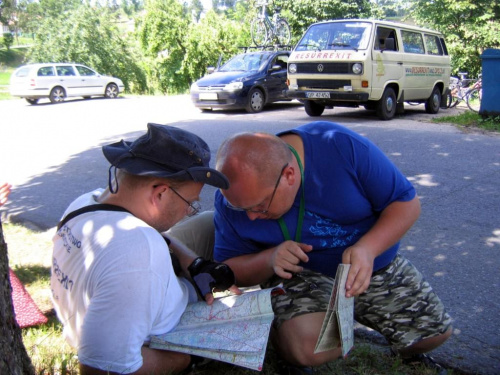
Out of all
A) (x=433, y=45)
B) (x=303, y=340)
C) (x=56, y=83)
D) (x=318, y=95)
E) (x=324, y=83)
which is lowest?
(x=56, y=83)

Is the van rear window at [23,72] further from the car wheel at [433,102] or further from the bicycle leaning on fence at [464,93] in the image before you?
the bicycle leaning on fence at [464,93]

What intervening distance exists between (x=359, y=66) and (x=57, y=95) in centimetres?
1306

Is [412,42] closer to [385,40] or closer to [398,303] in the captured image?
[385,40]

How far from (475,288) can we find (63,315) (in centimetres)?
272

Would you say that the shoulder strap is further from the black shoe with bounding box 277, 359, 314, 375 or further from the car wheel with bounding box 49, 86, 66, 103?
the car wheel with bounding box 49, 86, 66, 103

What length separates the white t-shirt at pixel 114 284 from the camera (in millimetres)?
1899

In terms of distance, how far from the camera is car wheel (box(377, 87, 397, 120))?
11648mm

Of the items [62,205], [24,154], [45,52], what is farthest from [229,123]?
[45,52]

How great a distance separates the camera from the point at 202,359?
2.50 metres

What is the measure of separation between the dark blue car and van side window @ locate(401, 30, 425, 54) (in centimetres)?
356

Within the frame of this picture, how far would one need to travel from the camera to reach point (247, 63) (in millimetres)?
15023

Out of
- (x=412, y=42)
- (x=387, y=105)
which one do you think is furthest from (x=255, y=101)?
(x=412, y=42)

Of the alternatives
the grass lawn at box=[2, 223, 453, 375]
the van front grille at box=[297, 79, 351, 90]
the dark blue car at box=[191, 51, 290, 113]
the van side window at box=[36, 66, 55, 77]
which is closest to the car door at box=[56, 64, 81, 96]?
the van side window at box=[36, 66, 55, 77]

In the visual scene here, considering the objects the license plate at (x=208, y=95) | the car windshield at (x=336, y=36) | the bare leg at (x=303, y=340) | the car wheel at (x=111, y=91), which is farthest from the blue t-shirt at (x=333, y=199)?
the car wheel at (x=111, y=91)
